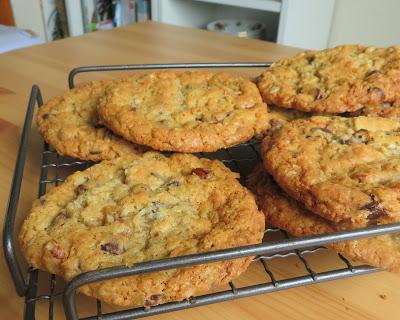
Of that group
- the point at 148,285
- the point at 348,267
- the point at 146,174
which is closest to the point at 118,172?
the point at 146,174

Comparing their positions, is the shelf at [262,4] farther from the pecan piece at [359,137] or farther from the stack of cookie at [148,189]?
the pecan piece at [359,137]

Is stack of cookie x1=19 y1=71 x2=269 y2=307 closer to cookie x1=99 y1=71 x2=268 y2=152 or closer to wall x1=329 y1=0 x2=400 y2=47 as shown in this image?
cookie x1=99 y1=71 x2=268 y2=152

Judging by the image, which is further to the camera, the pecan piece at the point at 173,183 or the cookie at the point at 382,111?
the cookie at the point at 382,111

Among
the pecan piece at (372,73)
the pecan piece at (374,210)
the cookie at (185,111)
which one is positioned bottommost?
the pecan piece at (374,210)

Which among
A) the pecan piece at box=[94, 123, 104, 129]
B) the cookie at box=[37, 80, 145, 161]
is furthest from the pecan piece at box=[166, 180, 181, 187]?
the pecan piece at box=[94, 123, 104, 129]

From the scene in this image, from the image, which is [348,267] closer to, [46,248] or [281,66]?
[46,248]

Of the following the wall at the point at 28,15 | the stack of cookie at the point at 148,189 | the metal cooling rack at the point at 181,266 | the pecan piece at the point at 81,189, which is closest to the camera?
the metal cooling rack at the point at 181,266

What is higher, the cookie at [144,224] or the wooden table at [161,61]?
the cookie at [144,224]

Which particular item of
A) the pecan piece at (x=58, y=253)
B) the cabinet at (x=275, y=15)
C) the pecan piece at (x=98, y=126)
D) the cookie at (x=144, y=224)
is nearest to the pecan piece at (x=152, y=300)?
the cookie at (x=144, y=224)
